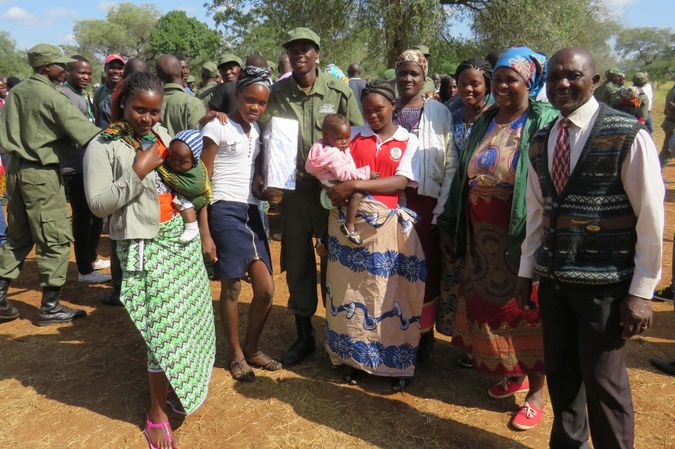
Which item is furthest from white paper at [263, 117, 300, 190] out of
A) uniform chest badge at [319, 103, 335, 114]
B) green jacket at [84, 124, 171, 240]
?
green jacket at [84, 124, 171, 240]

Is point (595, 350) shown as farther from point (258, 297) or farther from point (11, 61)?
point (11, 61)

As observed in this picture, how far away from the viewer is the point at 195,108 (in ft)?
15.5

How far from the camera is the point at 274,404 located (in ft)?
10.4

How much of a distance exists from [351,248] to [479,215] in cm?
80

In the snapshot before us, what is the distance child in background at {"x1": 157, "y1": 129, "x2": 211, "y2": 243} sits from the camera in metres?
2.63

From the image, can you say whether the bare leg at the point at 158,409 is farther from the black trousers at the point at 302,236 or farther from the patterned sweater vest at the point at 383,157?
the patterned sweater vest at the point at 383,157

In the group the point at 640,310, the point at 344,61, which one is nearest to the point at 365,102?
the point at 640,310

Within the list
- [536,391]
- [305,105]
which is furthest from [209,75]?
[536,391]

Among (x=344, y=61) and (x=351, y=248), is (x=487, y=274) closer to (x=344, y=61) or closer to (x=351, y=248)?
(x=351, y=248)

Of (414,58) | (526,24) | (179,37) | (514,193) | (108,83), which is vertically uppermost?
(179,37)

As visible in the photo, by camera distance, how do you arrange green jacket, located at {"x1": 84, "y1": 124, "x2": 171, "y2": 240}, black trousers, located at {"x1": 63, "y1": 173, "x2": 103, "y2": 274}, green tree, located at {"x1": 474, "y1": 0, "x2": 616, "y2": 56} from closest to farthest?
green jacket, located at {"x1": 84, "y1": 124, "x2": 171, "y2": 240}
black trousers, located at {"x1": 63, "y1": 173, "x2": 103, "y2": 274}
green tree, located at {"x1": 474, "y1": 0, "x2": 616, "y2": 56}

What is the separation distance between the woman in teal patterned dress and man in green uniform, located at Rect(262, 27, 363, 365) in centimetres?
90

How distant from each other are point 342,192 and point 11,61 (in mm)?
59029

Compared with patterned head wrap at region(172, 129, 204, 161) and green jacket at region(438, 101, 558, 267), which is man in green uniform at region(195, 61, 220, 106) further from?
green jacket at region(438, 101, 558, 267)
